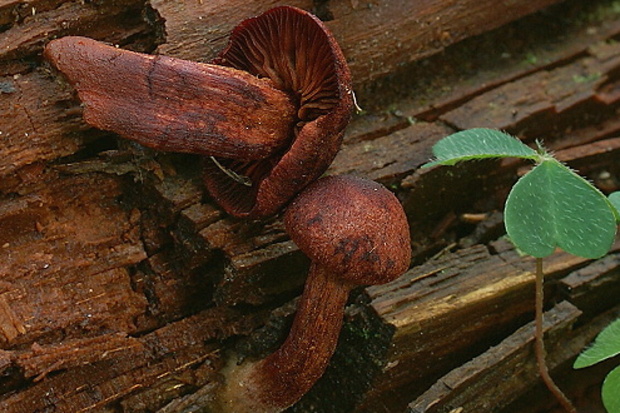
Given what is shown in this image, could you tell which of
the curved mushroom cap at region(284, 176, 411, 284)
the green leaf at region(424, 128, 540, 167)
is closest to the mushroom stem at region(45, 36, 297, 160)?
the curved mushroom cap at region(284, 176, 411, 284)

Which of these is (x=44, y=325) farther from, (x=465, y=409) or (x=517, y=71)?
(x=517, y=71)

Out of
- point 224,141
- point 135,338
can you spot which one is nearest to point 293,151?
point 224,141

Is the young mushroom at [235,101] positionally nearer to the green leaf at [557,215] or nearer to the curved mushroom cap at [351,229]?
the curved mushroom cap at [351,229]

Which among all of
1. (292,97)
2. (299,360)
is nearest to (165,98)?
(292,97)

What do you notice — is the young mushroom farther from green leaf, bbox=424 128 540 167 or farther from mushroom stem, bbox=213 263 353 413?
green leaf, bbox=424 128 540 167

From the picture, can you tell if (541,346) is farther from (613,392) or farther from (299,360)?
(299,360)
